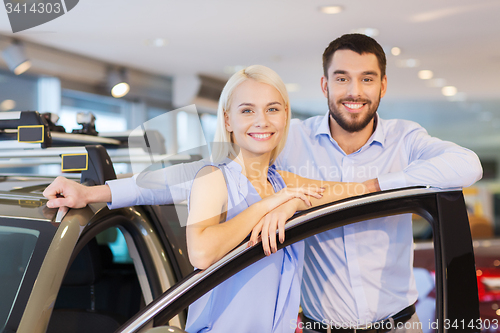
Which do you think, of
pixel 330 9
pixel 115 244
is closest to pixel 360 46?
pixel 115 244

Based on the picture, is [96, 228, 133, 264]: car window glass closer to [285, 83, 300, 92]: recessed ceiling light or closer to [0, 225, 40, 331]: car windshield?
[0, 225, 40, 331]: car windshield

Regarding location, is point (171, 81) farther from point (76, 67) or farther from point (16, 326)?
point (16, 326)

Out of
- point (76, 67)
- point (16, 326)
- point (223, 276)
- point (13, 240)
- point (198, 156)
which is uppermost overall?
point (76, 67)

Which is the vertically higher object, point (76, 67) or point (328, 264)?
point (76, 67)

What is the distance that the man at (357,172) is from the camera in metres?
1.42

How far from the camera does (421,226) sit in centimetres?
494

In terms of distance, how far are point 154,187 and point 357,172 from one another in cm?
67

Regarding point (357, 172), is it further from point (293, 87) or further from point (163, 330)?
point (293, 87)

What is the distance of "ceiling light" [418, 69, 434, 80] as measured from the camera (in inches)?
317

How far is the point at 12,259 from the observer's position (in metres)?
1.33

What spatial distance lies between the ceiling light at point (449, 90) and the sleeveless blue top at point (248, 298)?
Result: 30.3 ft

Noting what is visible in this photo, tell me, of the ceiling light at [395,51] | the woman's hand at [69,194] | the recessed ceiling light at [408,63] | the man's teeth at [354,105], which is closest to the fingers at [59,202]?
the woman's hand at [69,194]

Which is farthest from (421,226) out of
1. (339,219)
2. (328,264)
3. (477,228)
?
(339,219)

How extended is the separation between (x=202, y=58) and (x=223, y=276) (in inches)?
271
